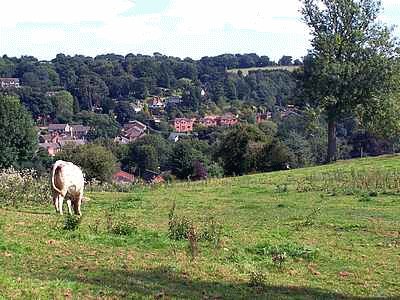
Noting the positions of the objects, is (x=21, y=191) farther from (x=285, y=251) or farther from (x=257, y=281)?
(x=257, y=281)

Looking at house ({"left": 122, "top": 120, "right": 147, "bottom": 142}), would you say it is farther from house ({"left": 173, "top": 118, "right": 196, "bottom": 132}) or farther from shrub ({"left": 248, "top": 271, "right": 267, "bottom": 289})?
shrub ({"left": 248, "top": 271, "right": 267, "bottom": 289})

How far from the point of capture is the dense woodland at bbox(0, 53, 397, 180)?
1762 inches

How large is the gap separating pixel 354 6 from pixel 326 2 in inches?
69.5

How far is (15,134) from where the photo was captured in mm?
48656

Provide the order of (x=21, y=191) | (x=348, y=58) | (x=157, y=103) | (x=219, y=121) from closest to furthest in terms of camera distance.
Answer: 1. (x=21, y=191)
2. (x=348, y=58)
3. (x=219, y=121)
4. (x=157, y=103)

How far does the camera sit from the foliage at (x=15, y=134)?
47438mm

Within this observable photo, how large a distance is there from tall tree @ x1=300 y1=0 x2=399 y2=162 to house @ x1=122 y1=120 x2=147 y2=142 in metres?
70.8

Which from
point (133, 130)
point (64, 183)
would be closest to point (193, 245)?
point (64, 183)

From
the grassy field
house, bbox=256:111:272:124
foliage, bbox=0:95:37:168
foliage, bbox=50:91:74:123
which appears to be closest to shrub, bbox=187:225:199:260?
the grassy field

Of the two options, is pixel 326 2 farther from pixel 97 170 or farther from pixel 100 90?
pixel 100 90

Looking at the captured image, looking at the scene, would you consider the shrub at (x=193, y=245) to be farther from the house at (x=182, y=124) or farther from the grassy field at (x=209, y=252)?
the house at (x=182, y=124)

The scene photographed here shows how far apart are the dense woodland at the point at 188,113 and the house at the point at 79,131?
1804mm

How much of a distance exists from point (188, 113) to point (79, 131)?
106ft

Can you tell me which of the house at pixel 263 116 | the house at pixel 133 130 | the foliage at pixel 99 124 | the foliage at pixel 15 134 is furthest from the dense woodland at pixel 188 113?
the house at pixel 133 130
